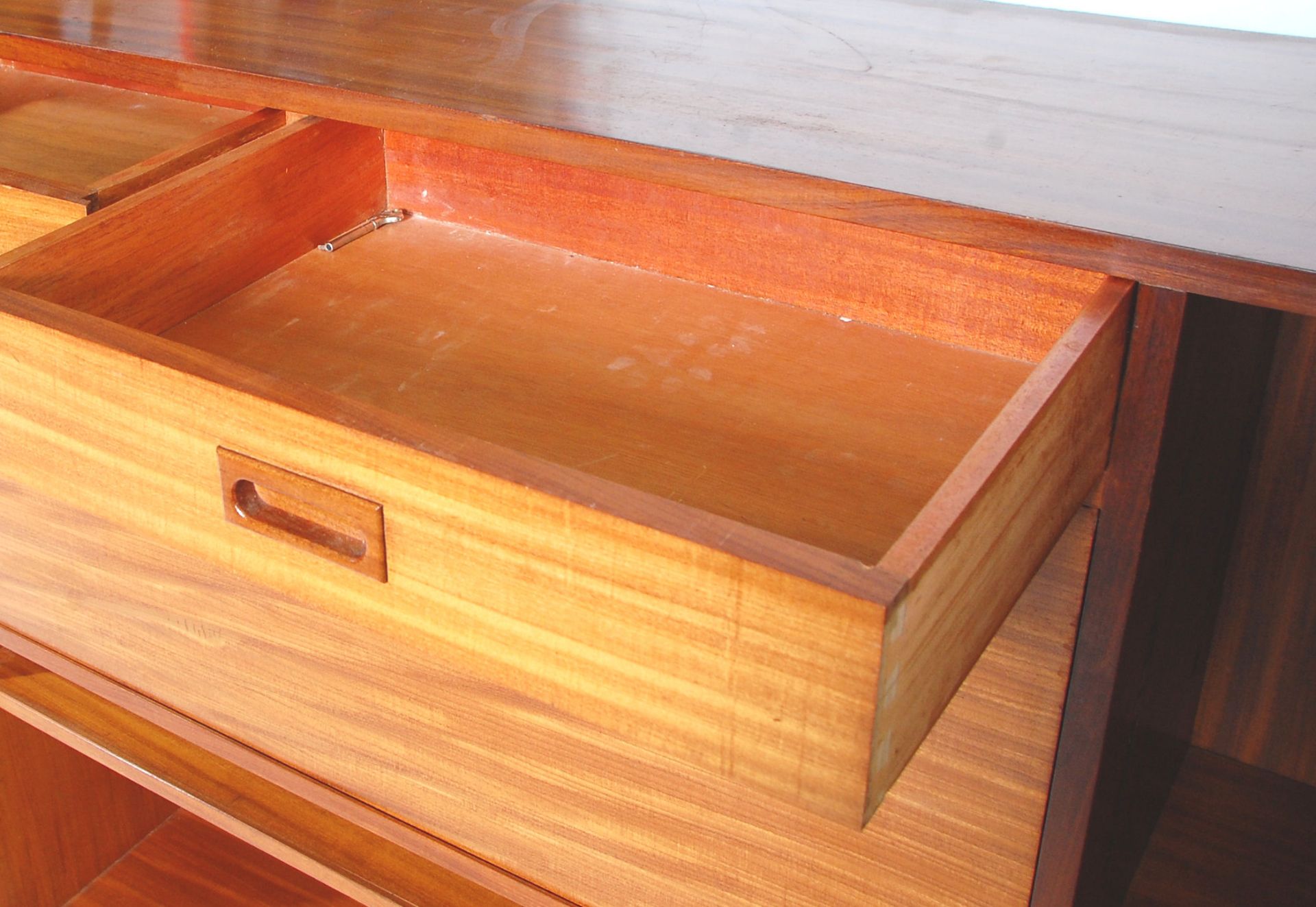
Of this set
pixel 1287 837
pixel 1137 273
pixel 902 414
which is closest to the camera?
pixel 1137 273

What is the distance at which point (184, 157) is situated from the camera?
86 centimetres

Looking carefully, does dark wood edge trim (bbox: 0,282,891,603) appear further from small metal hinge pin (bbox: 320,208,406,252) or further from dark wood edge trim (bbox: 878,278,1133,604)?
small metal hinge pin (bbox: 320,208,406,252)

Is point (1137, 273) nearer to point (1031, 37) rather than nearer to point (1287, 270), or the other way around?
point (1287, 270)

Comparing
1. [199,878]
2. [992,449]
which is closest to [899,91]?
[992,449]

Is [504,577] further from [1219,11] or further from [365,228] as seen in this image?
[1219,11]

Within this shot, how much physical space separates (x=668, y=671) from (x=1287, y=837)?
2.52ft

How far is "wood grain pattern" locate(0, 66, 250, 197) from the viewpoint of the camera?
3.02 ft

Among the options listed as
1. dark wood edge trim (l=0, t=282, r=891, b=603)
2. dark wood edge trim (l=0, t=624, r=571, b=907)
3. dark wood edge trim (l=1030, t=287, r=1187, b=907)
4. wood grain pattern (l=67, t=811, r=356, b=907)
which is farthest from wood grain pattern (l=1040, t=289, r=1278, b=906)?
wood grain pattern (l=67, t=811, r=356, b=907)

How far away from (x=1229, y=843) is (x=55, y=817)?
1.08 meters

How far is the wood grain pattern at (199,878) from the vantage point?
130 centimetres

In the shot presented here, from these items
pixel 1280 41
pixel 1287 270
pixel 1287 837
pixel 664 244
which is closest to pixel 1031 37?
pixel 1280 41

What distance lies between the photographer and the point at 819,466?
661 mm

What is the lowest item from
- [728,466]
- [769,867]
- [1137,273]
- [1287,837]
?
[1287,837]

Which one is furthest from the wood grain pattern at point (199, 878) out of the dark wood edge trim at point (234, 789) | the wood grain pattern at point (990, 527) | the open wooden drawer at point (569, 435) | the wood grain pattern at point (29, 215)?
the wood grain pattern at point (990, 527)
